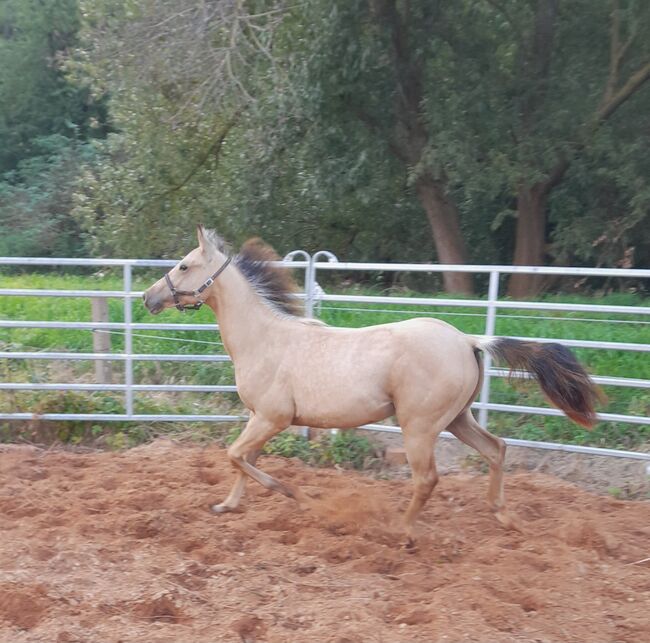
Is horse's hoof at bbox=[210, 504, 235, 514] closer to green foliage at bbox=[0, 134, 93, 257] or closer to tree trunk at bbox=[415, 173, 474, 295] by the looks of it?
tree trunk at bbox=[415, 173, 474, 295]

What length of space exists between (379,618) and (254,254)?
2.61 meters

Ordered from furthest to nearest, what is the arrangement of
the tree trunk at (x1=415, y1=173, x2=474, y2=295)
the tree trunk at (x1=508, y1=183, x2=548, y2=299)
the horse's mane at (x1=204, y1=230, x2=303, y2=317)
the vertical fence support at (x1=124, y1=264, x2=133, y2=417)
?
the tree trunk at (x1=415, y1=173, x2=474, y2=295), the tree trunk at (x1=508, y1=183, x2=548, y2=299), the vertical fence support at (x1=124, y1=264, x2=133, y2=417), the horse's mane at (x1=204, y1=230, x2=303, y2=317)

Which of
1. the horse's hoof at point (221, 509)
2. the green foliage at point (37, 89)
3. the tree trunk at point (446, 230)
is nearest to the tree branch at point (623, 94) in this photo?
the tree trunk at point (446, 230)

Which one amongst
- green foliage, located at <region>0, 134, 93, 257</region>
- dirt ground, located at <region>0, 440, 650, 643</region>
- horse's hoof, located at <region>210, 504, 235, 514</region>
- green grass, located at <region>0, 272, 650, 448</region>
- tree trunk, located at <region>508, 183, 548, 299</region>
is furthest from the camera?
green foliage, located at <region>0, 134, 93, 257</region>

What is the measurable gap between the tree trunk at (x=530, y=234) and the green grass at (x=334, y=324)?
102 inches

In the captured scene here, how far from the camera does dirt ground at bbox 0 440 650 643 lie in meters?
3.50

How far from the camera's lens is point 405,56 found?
10383 mm

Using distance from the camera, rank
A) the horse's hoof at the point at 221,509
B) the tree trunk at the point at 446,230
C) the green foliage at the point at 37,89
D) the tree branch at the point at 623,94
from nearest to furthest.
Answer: the horse's hoof at the point at 221,509, the tree branch at the point at 623,94, the tree trunk at the point at 446,230, the green foliage at the point at 37,89

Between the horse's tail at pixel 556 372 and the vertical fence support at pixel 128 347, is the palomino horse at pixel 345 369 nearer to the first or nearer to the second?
the horse's tail at pixel 556 372

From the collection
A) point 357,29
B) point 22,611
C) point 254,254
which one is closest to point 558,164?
point 357,29

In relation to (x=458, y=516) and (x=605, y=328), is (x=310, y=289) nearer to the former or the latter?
(x=458, y=516)

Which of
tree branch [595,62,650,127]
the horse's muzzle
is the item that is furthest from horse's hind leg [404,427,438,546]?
tree branch [595,62,650,127]

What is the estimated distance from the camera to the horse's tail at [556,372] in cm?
471

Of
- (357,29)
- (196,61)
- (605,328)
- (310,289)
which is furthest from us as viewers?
(357,29)
